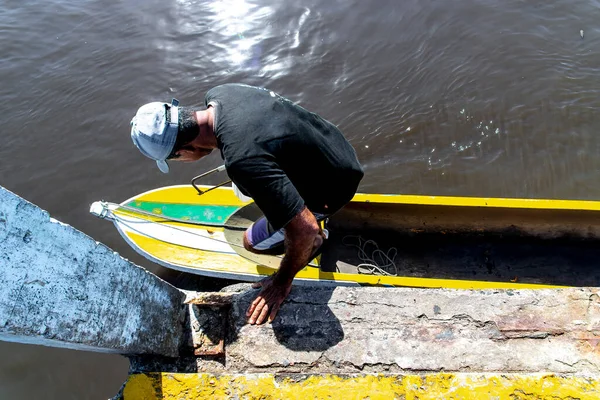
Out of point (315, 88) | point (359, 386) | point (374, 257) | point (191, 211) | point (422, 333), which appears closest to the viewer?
point (359, 386)

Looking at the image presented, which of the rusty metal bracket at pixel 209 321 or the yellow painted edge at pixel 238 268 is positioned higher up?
the rusty metal bracket at pixel 209 321

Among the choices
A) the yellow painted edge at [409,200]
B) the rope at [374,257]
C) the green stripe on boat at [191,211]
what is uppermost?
the yellow painted edge at [409,200]

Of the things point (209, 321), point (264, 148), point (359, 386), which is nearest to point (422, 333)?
point (359, 386)

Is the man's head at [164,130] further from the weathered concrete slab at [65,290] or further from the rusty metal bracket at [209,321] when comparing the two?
the rusty metal bracket at [209,321]

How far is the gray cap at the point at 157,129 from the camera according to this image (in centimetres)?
198

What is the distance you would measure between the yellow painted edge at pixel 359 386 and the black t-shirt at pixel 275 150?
710 mm

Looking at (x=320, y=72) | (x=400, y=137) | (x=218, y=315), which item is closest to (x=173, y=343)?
(x=218, y=315)

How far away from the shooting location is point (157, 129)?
1975 millimetres

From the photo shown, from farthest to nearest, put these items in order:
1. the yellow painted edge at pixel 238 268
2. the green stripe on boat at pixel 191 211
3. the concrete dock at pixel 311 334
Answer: the green stripe on boat at pixel 191 211, the yellow painted edge at pixel 238 268, the concrete dock at pixel 311 334

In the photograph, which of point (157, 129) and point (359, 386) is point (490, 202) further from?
point (157, 129)

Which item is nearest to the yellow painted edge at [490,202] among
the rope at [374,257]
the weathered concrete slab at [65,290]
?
the rope at [374,257]

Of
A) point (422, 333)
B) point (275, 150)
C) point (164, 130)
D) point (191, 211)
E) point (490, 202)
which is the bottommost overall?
point (191, 211)

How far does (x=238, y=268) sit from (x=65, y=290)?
2318 mm

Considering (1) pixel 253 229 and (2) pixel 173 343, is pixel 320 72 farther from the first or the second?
(2) pixel 173 343
